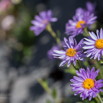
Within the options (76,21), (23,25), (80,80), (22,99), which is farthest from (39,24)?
(23,25)

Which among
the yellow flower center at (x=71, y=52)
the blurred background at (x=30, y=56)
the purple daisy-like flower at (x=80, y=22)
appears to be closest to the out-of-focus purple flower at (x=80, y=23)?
the purple daisy-like flower at (x=80, y=22)

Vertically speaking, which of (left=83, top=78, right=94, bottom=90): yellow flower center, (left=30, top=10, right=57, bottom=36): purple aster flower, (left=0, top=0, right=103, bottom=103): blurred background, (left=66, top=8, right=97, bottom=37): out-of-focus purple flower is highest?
(left=0, top=0, right=103, bottom=103): blurred background

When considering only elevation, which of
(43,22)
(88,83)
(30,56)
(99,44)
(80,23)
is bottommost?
(88,83)

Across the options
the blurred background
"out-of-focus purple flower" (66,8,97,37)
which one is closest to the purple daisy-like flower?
"out-of-focus purple flower" (66,8,97,37)

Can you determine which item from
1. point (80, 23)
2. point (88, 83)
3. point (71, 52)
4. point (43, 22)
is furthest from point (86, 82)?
point (43, 22)

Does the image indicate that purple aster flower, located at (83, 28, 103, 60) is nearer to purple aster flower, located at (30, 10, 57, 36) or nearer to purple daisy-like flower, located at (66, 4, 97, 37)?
purple daisy-like flower, located at (66, 4, 97, 37)

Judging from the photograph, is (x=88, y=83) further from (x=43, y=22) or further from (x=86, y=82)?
(x=43, y=22)

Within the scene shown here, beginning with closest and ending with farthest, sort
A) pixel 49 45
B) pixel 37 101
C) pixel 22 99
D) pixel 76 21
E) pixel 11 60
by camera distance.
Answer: pixel 76 21 < pixel 37 101 < pixel 22 99 < pixel 49 45 < pixel 11 60

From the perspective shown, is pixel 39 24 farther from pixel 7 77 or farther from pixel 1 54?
pixel 1 54

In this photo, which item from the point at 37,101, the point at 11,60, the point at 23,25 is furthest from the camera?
the point at 23,25
